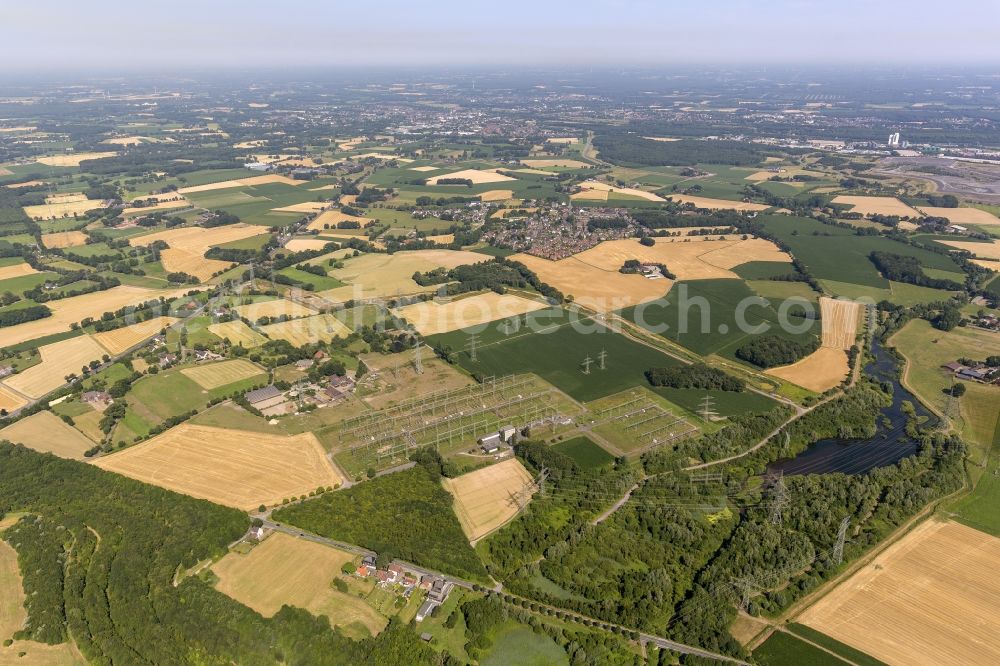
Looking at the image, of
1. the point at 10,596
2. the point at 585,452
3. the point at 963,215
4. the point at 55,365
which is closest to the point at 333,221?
the point at 55,365

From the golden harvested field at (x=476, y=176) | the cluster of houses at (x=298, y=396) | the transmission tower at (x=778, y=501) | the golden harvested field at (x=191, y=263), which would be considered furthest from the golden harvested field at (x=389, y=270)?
the golden harvested field at (x=476, y=176)

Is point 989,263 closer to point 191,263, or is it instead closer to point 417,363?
point 417,363

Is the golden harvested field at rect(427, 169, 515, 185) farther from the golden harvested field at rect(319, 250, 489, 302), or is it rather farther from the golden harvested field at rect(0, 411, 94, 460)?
the golden harvested field at rect(0, 411, 94, 460)

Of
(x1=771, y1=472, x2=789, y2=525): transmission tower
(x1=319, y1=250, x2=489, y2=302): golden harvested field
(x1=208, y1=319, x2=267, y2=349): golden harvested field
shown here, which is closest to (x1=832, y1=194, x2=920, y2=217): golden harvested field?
(x1=319, y1=250, x2=489, y2=302): golden harvested field

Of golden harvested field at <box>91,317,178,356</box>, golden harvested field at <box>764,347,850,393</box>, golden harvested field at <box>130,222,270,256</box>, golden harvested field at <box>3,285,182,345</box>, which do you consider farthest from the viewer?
golden harvested field at <box>130,222,270,256</box>

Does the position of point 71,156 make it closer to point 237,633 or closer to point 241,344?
point 241,344

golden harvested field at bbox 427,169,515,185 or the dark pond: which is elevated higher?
golden harvested field at bbox 427,169,515,185

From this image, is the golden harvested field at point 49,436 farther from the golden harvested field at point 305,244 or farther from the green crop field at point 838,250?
the green crop field at point 838,250
